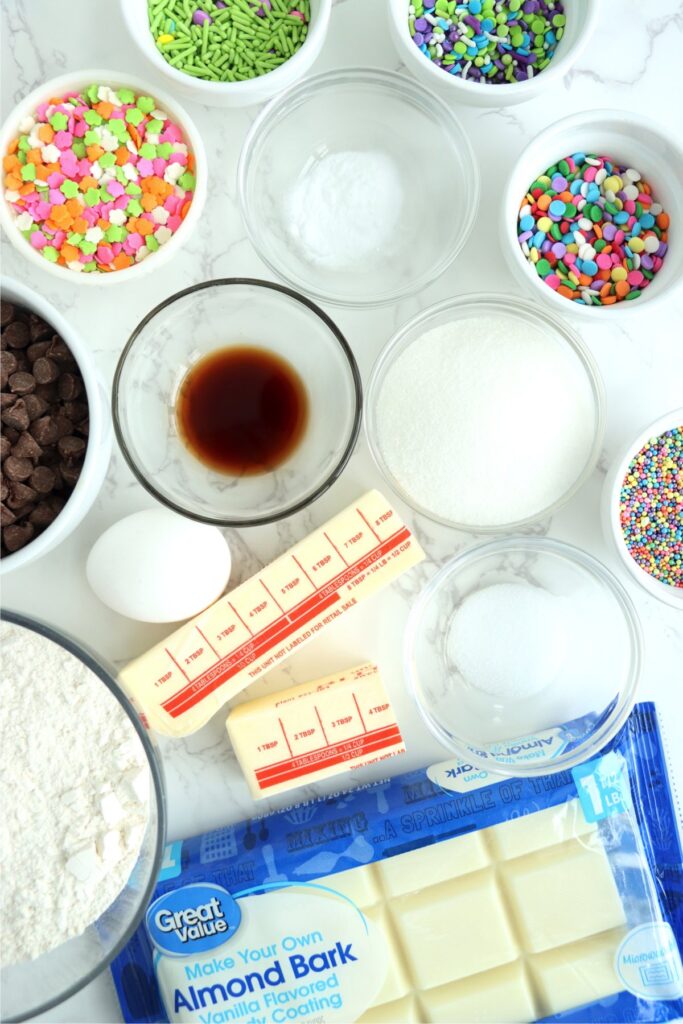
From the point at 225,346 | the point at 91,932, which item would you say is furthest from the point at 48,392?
the point at 91,932

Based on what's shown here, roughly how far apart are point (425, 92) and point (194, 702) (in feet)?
2.89

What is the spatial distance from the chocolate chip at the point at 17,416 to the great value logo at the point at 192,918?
637 mm

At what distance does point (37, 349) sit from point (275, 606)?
44 centimetres

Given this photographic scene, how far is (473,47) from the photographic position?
119 cm

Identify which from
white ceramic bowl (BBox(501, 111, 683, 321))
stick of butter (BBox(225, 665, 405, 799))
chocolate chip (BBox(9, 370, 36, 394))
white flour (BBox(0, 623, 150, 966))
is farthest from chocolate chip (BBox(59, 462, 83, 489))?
white ceramic bowl (BBox(501, 111, 683, 321))

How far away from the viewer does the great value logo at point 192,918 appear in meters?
1.18

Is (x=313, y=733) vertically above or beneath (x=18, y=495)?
beneath

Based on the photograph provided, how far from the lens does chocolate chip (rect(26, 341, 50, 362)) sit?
112 centimetres

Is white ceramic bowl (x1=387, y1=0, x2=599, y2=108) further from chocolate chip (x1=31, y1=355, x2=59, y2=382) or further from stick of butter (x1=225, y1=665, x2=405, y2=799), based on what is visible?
stick of butter (x1=225, y1=665, x2=405, y2=799)

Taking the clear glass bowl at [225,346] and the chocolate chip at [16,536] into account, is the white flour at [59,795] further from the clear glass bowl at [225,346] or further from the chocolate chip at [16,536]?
the clear glass bowl at [225,346]

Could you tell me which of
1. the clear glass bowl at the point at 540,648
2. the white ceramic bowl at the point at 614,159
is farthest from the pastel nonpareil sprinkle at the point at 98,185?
the clear glass bowl at the point at 540,648

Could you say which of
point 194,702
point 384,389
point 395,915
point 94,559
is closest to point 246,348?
point 384,389

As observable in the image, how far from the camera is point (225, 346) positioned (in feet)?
4.06

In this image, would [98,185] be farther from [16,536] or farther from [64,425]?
[16,536]
